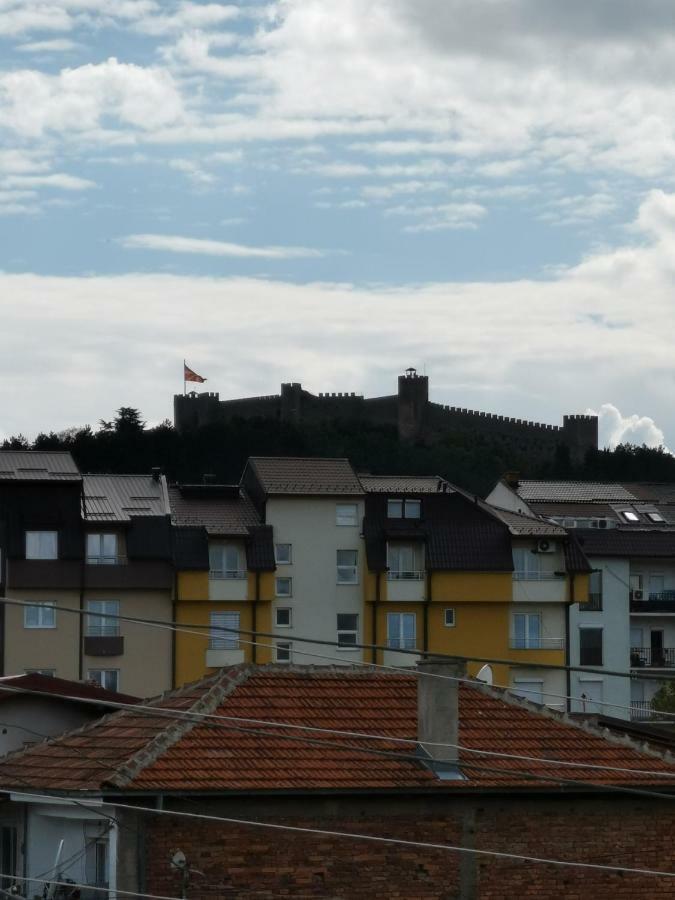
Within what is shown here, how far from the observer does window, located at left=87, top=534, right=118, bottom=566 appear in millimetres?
60031

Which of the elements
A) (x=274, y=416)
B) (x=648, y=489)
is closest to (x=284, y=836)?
(x=648, y=489)

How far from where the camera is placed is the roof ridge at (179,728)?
66.5 ft

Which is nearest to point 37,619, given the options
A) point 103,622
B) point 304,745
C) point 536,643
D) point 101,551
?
point 103,622

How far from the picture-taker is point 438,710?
2159cm

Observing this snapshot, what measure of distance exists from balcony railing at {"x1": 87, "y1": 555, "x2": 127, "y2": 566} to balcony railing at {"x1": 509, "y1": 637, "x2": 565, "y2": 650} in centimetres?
1292

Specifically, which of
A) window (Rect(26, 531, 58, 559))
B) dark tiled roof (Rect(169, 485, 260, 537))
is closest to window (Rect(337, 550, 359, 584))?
dark tiled roof (Rect(169, 485, 260, 537))

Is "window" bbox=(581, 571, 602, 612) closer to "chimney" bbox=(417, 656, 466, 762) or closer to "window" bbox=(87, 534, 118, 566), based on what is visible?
"window" bbox=(87, 534, 118, 566)

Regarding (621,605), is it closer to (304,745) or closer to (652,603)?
(652,603)

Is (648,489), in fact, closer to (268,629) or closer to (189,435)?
(268,629)

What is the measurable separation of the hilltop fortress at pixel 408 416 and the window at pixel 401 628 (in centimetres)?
8944

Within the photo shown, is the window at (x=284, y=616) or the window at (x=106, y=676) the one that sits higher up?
the window at (x=284, y=616)

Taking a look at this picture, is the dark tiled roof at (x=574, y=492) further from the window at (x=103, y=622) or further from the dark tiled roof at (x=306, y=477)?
the window at (x=103, y=622)

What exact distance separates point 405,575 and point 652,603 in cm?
1130

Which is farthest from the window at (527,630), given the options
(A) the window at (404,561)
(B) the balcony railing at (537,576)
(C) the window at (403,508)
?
(C) the window at (403,508)
